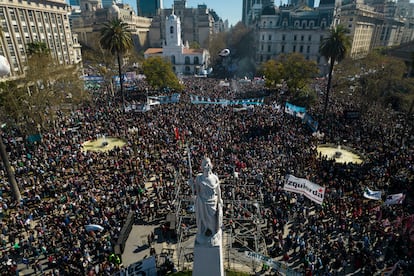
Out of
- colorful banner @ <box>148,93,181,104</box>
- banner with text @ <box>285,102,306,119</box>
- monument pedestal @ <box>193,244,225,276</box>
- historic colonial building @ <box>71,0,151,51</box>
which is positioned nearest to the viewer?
monument pedestal @ <box>193,244,225,276</box>

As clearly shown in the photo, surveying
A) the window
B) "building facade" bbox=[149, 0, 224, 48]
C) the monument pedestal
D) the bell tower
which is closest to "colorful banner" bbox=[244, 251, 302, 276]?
the monument pedestal

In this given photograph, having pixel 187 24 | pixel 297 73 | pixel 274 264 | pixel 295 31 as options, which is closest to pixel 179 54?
pixel 295 31

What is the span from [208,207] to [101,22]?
376ft

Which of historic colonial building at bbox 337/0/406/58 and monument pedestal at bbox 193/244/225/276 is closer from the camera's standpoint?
monument pedestal at bbox 193/244/225/276

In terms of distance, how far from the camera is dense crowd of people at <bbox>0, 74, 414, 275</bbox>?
15.5 m

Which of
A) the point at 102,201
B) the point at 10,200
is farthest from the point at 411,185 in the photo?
the point at 10,200

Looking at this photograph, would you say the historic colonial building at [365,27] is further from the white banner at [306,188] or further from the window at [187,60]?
the white banner at [306,188]

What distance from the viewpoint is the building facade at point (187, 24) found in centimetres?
12419

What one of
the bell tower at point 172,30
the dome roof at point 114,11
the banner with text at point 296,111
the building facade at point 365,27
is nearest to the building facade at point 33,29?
the bell tower at point 172,30

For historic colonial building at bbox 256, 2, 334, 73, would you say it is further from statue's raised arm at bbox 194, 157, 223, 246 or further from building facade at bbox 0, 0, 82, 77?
statue's raised arm at bbox 194, 157, 223, 246

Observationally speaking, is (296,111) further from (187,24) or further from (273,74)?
(187,24)

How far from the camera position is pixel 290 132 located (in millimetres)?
30297

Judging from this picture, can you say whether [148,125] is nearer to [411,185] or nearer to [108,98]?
[108,98]

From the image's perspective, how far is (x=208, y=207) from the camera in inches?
364
